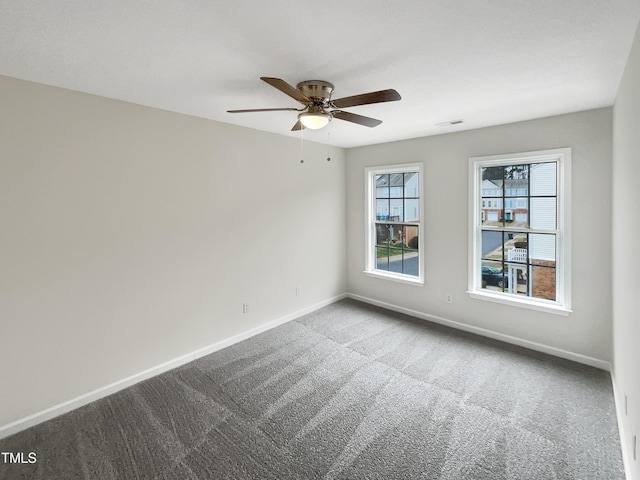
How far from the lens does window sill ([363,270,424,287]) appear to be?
4411 millimetres

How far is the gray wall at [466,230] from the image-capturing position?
2.99m

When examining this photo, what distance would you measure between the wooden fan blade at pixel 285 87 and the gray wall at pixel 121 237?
157 cm

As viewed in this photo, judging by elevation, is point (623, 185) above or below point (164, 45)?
below

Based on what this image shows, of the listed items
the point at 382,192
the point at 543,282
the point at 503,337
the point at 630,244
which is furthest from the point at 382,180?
the point at 630,244

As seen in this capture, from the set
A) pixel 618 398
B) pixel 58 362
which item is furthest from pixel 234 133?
pixel 618 398

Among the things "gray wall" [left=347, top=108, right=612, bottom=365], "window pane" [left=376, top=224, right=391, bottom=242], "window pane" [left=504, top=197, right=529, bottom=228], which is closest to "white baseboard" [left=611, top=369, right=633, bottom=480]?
"gray wall" [left=347, top=108, right=612, bottom=365]

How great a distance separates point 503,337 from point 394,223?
6.76ft

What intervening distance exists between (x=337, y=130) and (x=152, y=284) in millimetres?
2687

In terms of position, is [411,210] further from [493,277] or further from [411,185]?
[493,277]

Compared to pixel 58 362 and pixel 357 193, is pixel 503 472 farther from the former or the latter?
pixel 357 193

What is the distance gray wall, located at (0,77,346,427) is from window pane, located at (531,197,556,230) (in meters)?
2.92

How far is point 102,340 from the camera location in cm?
268

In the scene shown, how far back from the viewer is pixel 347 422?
2.33 meters

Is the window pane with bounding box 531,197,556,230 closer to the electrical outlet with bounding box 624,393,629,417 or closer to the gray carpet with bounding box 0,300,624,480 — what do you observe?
the gray carpet with bounding box 0,300,624,480
